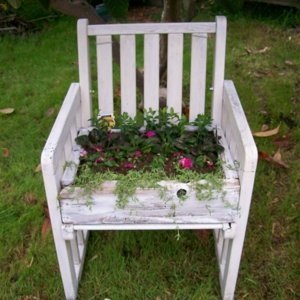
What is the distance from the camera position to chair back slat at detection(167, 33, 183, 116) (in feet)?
6.11

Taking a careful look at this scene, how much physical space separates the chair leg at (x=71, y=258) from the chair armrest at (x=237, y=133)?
0.57 meters

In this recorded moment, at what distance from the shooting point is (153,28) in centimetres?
183

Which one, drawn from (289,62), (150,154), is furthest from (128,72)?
(289,62)

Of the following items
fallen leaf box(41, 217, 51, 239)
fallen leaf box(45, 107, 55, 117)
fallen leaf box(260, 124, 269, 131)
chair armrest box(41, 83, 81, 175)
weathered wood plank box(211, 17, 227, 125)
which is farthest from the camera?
fallen leaf box(45, 107, 55, 117)

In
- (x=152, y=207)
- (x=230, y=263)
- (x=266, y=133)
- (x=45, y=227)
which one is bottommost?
(x=45, y=227)

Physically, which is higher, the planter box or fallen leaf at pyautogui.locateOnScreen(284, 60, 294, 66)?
the planter box

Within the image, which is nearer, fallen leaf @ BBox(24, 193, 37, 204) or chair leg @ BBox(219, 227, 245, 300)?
chair leg @ BBox(219, 227, 245, 300)

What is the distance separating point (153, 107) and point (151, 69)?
0.16m

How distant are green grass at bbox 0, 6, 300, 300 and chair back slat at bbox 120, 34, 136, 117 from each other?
55 cm

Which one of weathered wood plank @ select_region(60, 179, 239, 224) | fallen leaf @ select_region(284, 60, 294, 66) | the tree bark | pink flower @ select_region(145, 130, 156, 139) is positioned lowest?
fallen leaf @ select_region(284, 60, 294, 66)

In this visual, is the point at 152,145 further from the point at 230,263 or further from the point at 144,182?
the point at 230,263

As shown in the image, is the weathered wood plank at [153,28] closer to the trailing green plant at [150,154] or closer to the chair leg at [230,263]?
the trailing green plant at [150,154]

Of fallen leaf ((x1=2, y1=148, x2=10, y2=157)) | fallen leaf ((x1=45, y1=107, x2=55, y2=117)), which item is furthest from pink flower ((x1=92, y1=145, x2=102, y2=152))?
fallen leaf ((x1=45, y1=107, x2=55, y2=117))

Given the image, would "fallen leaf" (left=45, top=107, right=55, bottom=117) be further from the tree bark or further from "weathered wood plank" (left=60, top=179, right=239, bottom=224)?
"weathered wood plank" (left=60, top=179, right=239, bottom=224)
